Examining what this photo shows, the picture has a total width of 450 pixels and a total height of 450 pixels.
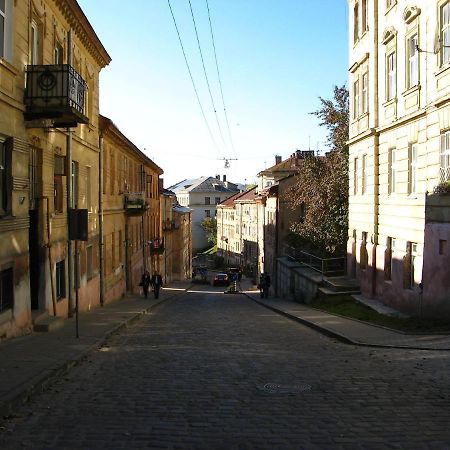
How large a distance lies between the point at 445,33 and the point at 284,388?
11.1m

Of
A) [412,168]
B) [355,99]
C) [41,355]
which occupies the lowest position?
[41,355]

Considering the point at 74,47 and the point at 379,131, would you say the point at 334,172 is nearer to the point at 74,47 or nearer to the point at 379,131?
the point at 379,131

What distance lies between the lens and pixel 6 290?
1188cm

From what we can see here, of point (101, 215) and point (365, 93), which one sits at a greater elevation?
point (365, 93)

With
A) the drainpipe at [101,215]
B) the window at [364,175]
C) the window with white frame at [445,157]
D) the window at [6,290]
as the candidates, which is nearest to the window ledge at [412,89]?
the window with white frame at [445,157]

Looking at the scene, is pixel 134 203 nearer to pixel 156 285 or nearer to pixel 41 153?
pixel 156 285

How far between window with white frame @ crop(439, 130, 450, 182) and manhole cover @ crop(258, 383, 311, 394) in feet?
28.6

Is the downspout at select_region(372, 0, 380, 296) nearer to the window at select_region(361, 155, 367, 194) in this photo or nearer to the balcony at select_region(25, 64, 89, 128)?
the window at select_region(361, 155, 367, 194)

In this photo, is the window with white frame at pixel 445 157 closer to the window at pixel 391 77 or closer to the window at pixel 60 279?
the window at pixel 391 77

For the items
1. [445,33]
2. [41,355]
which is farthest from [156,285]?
[41,355]

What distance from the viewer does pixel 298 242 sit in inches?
1452

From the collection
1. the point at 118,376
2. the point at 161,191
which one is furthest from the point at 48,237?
the point at 161,191

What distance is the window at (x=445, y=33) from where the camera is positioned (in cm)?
1483

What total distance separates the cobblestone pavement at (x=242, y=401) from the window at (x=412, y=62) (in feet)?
29.7
